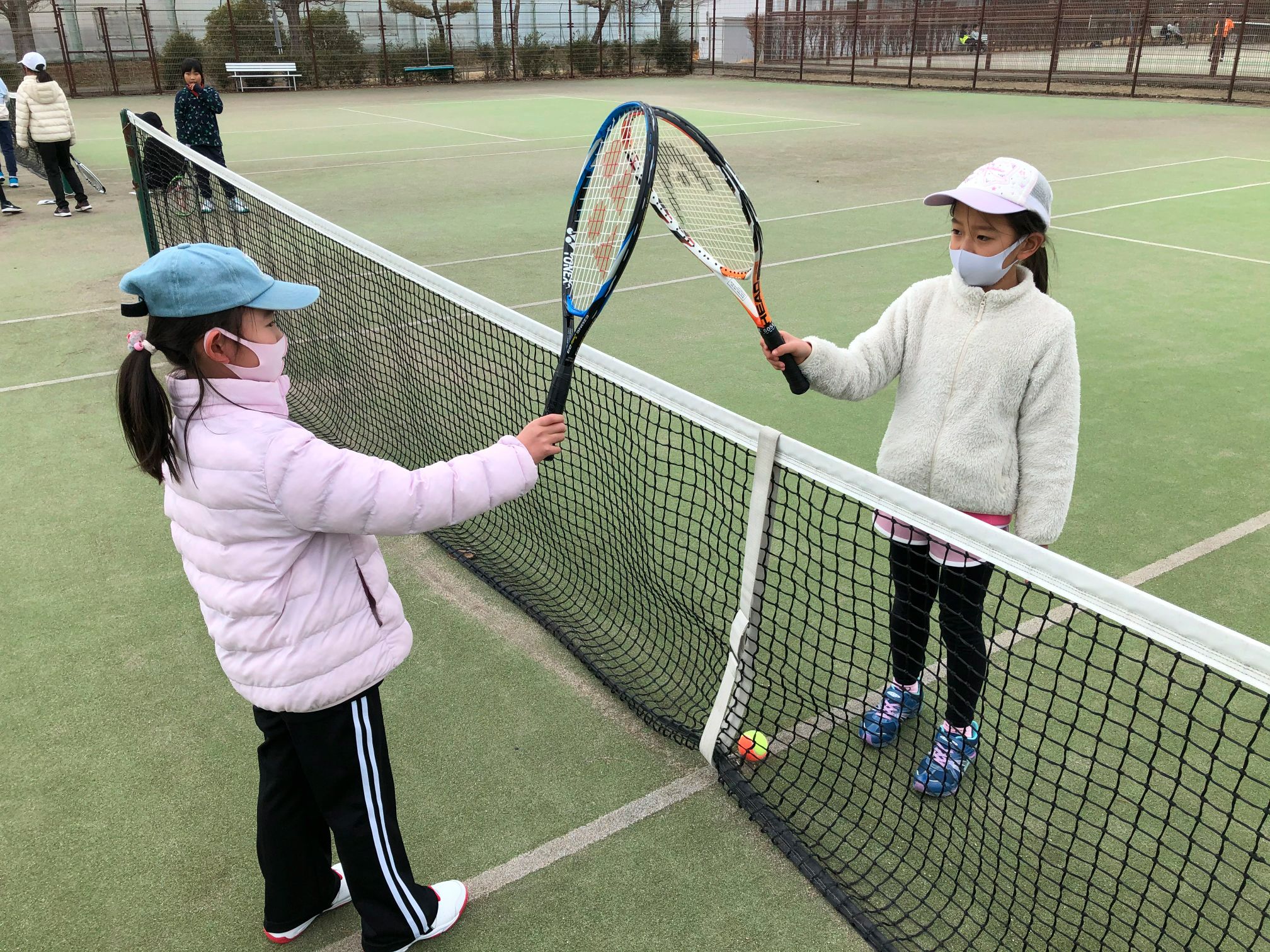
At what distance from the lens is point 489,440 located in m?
4.96

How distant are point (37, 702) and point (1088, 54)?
31.6 meters

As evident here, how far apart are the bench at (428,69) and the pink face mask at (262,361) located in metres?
32.4

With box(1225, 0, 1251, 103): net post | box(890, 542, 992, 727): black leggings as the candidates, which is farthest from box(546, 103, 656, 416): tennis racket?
box(1225, 0, 1251, 103): net post

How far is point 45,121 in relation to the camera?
439 inches

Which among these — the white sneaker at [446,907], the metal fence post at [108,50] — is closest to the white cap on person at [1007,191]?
the white sneaker at [446,907]

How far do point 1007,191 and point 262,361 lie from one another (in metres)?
1.83

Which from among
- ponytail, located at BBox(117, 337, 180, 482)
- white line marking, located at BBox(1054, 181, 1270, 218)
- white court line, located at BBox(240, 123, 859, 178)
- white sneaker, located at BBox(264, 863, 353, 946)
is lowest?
white sneaker, located at BBox(264, 863, 353, 946)

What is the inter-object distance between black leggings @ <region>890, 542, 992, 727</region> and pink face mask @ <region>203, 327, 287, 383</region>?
1.74 m

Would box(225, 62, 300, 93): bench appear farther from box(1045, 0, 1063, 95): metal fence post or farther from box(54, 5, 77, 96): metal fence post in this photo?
box(1045, 0, 1063, 95): metal fence post

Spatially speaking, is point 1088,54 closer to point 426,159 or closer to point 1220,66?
point 1220,66

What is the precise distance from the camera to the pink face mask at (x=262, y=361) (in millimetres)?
2029

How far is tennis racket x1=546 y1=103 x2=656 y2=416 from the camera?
100 inches

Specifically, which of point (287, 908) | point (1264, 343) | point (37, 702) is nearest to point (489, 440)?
point (37, 702)

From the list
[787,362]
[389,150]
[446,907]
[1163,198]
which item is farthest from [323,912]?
[389,150]
